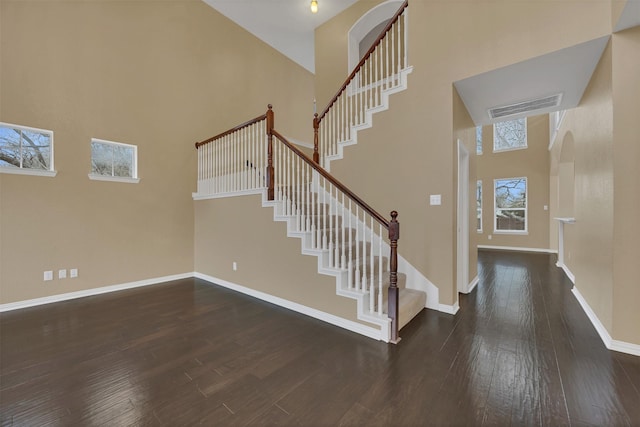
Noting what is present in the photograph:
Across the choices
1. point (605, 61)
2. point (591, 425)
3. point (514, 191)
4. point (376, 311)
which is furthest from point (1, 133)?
point (514, 191)

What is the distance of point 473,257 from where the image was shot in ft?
14.3

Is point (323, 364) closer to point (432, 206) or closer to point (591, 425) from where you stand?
point (591, 425)

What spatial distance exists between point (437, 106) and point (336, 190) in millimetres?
1584

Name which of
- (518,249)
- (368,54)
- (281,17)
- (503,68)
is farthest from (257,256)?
(518,249)

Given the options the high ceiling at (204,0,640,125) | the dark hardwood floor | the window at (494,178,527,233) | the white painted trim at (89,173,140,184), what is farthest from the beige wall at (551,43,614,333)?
the white painted trim at (89,173,140,184)

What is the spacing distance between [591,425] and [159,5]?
727 centimetres

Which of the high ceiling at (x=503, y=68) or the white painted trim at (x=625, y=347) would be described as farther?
the high ceiling at (x=503, y=68)

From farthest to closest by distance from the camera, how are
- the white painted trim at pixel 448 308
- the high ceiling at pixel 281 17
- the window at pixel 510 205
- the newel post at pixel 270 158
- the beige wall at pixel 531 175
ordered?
the window at pixel 510 205 < the beige wall at pixel 531 175 < the high ceiling at pixel 281 17 < the newel post at pixel 270 158 < the white painted trim at pixel 448 308

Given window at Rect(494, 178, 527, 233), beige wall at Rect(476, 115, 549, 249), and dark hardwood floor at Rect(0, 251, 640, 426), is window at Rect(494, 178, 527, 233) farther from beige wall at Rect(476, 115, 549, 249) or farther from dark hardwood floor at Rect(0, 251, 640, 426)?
dark hardwood floor at Rect(0, 251, 640, 426)

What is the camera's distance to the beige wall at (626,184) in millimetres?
2273

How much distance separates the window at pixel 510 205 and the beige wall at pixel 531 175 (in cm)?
13

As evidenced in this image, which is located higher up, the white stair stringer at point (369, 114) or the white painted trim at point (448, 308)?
the white stair stringer at point (369, 114)

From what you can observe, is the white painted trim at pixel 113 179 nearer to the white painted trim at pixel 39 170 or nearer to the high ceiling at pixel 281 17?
the white painted trim at pixel 39 170

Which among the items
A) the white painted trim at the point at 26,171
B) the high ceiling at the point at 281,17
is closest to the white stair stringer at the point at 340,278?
the white painted trim at the point at 26,171
